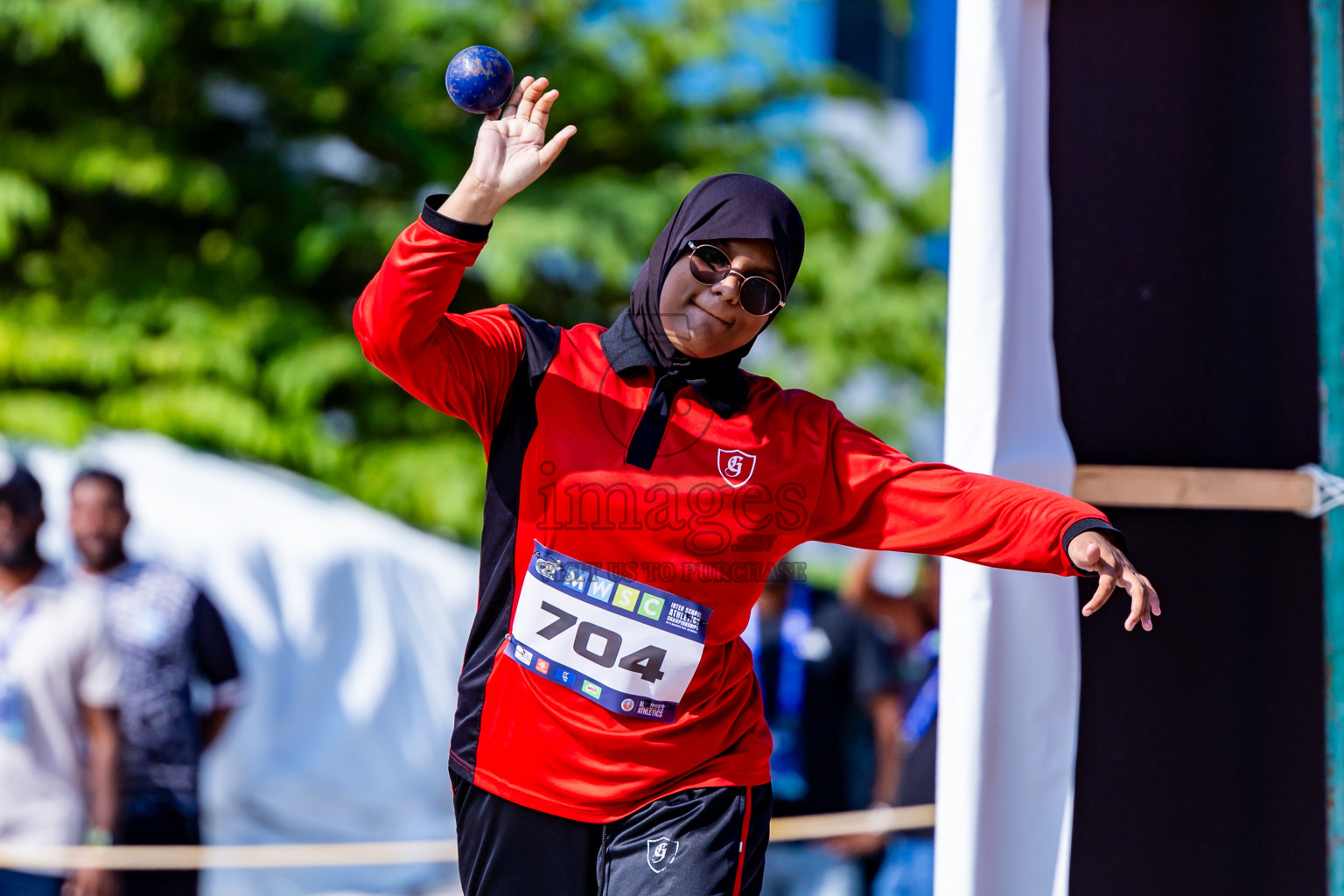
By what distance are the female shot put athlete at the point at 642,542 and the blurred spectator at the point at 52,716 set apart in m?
2.97

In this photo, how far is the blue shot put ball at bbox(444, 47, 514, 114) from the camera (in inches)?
91.1

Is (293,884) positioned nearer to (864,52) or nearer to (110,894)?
(110,894)

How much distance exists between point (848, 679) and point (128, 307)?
560cm

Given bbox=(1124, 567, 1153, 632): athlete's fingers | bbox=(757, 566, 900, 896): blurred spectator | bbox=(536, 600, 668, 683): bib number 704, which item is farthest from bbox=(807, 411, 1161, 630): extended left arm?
bbox=(757, 566, 900, 896): blurred spectator

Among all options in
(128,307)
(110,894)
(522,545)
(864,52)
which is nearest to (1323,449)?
(522,545)

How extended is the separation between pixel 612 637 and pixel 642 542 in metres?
0.18

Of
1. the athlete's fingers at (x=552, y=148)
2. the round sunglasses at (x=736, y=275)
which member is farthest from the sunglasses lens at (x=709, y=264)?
the athlete's fingers at (x=552, y=148)

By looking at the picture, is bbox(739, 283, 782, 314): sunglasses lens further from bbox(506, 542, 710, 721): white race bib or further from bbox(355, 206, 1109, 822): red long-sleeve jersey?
bbox(506, 542, 710, 721): white race bib

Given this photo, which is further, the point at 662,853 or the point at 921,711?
the point at 921,711

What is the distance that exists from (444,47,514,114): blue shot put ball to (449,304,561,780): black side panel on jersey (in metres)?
0.45

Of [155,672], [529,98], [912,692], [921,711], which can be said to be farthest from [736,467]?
[912,692]

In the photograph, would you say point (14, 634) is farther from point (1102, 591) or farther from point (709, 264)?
point (1102, 591)

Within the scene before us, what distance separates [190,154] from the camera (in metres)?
9.41

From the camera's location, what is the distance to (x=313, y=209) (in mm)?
9602
